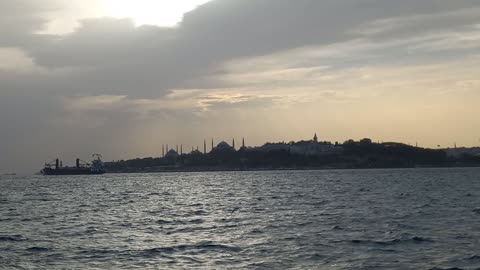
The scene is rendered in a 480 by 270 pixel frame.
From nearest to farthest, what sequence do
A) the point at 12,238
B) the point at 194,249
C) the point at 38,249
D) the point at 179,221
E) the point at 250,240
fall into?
the point at 194,249 → the point at 38,249 → the point at 250,240 → the point at 12,238 → the point at 179,221

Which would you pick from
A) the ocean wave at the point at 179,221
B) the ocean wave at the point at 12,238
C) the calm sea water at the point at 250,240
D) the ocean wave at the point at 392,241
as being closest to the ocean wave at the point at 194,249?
the calm sea water at the point at 250,240

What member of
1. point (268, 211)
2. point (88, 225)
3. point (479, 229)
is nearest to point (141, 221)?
point (88, 225)

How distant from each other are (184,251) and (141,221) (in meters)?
18.2

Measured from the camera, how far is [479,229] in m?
38.3

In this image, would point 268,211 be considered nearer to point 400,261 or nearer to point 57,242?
point 57,242

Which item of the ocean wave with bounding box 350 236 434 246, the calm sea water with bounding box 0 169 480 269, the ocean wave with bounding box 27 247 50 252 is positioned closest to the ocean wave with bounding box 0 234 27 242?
the calm sea water with bounding box 0 169 480 269

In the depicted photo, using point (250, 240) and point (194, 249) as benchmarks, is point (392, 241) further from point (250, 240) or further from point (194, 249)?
point (194, 249)

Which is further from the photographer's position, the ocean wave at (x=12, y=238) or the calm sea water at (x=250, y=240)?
the ocean wave at (x=12, y=238)

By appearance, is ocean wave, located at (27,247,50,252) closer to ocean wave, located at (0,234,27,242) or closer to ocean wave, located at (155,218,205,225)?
ocean wave, located at (0,234,27,242)

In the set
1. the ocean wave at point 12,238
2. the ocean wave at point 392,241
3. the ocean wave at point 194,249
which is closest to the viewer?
the ocean wave at point 194,249

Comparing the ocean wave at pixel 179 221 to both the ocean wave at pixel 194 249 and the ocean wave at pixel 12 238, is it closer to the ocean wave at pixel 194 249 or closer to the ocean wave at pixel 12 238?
the ocean wave at pixel 12 238

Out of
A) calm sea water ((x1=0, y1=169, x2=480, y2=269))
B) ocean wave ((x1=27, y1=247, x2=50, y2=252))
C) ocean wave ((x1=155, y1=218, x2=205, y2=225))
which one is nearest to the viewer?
calm sea water ((x1=0, y1=169, x2=480, y2=269))

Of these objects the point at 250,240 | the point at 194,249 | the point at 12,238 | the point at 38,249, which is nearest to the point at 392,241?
the point at 250,240

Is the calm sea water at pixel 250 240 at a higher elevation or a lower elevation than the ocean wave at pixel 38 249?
lower
